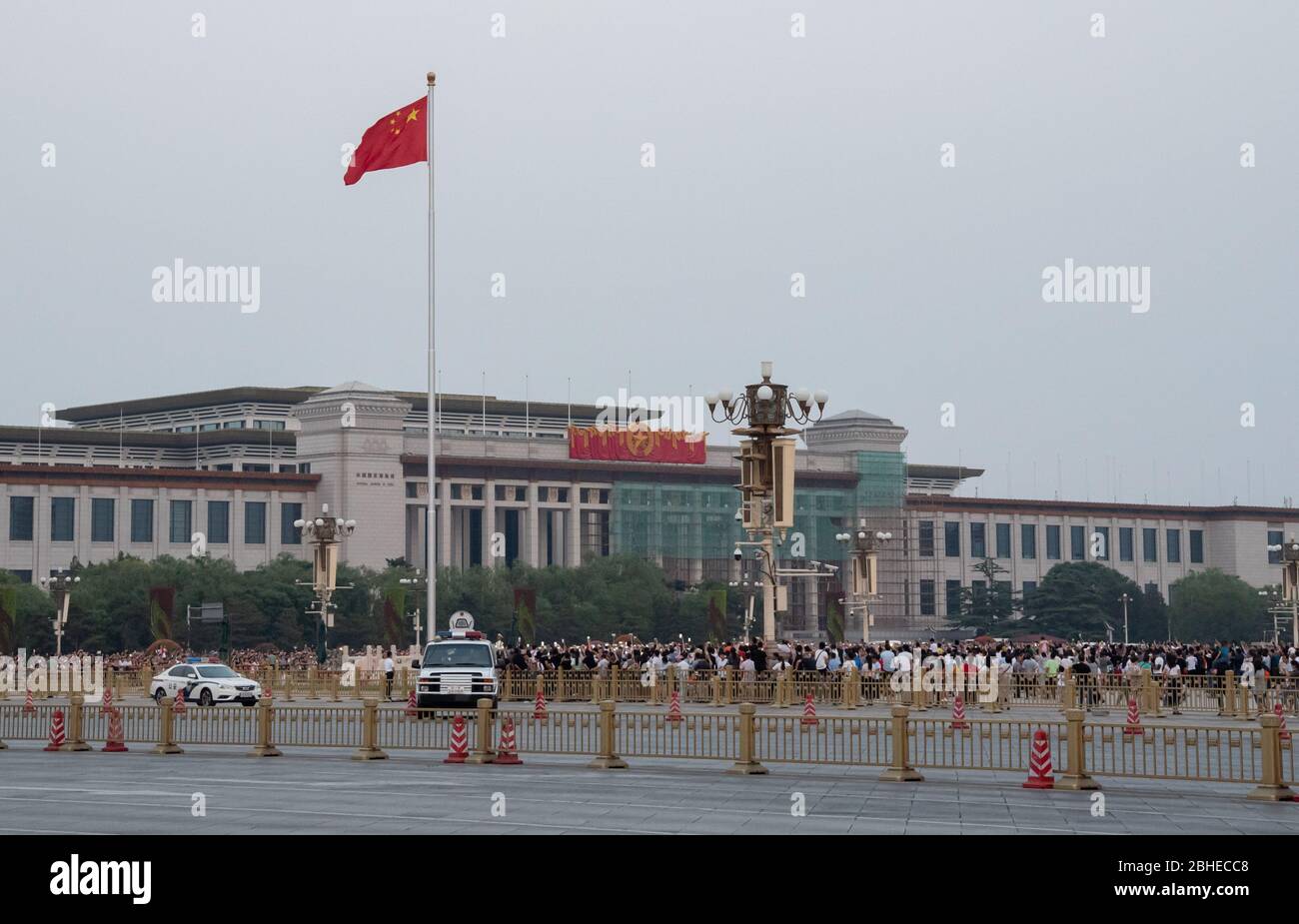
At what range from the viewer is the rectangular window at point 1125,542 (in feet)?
493

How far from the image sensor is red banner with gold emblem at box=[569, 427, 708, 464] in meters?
128

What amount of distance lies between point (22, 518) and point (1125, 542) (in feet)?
284

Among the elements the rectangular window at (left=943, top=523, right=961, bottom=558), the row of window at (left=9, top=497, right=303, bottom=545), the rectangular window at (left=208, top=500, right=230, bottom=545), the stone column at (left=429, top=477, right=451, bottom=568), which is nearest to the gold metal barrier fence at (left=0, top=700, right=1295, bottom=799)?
the row of window at (left=9, top=497, right=303, bottom=545)

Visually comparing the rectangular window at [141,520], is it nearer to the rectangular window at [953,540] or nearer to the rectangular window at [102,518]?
the rectangular window at [102,518]

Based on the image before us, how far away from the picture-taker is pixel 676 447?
424 ft

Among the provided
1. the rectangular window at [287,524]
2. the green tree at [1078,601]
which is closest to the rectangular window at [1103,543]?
the green tree at [1078,601]

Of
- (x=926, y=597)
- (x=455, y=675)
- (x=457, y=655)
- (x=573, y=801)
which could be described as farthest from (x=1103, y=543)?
(x=573, y=801)

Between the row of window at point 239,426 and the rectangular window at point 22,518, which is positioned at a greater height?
the row of window at point 239,426

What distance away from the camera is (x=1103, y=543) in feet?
488

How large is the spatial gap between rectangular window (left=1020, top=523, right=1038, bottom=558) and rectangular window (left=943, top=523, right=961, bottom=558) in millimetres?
6059

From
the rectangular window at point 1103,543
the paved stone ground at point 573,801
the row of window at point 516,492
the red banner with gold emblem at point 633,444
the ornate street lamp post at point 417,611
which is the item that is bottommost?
the paved stone ground at point 573,801

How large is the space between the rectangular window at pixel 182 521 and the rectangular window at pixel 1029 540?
6651cm
